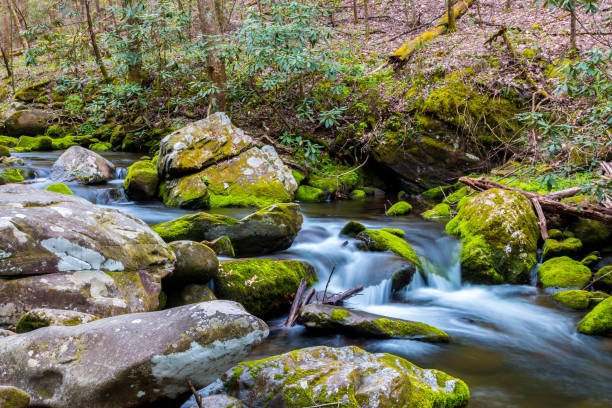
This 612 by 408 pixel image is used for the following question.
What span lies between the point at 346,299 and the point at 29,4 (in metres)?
36.5

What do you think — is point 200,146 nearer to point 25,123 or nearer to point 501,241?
point 501,241

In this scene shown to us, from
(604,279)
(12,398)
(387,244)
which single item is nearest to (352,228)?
(387,244)

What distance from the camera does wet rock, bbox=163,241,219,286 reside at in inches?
197

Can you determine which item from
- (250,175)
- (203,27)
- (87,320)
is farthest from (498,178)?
(87,320)

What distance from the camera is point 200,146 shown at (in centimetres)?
1062

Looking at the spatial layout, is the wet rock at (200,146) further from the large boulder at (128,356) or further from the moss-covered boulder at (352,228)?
the large boulder at (128,356)

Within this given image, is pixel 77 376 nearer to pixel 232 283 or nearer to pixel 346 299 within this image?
pixel 232 283

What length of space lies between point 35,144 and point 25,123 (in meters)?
2.42

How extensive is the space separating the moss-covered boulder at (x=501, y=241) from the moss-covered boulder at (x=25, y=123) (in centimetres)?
1522

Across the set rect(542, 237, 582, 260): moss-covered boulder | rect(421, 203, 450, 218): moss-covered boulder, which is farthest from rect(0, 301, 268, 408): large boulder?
rect(421, 203, 450, 218): moss-covered boulder

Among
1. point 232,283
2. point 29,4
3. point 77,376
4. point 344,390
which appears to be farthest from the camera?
point 29,4

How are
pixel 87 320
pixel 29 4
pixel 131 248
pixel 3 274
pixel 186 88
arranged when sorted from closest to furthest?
1. pixel 87 320
2. pixel 3 274
3. pixel 131 248
4. pixel 186 88
5. pixel 29 4

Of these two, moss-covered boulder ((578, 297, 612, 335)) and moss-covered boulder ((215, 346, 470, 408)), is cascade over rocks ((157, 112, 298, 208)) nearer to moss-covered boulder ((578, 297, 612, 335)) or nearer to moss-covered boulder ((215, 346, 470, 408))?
moss-covered boulder ((578, 297, 612, 335))

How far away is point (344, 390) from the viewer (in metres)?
2.91
